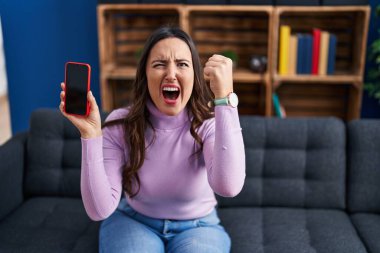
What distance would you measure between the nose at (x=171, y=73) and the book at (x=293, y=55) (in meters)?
1.52

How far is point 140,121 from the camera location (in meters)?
1.50

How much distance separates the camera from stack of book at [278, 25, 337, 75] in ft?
9.00

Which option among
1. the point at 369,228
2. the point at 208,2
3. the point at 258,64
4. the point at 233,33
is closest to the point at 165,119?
the point at 369,228

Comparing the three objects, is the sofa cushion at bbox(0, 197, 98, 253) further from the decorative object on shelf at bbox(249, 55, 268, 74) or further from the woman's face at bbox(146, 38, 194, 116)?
the decorative object on shelf at bbox(249, 55, 268, 74)

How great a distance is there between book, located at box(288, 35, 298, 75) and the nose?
152 cm

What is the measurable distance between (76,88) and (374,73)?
82.2 inches

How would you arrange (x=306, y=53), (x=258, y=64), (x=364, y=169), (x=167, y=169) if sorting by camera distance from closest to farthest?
(x=167, y=169)
(x=364, y=169)
(x=306, y=53)
(x=258, y=64)

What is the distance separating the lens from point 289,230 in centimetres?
176

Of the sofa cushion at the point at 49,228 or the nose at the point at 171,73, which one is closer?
the nose at the point at 171,73

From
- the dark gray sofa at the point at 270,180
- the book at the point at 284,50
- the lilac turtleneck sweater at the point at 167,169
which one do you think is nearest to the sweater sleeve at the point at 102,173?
the lilac turtleneck sweater at the point at 167,169

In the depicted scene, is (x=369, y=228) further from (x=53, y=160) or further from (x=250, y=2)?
(x=250, y=2)

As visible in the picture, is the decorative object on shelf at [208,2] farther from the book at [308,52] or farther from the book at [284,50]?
the book at [308,52]

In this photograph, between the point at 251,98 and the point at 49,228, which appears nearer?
the point at 49,228

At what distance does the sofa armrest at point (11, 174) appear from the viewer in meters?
1.87
